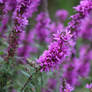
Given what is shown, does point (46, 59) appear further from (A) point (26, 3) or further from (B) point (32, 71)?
(A) point (26, 3)

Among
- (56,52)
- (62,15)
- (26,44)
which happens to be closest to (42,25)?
(26,44)

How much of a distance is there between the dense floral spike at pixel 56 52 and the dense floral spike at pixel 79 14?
1.37 feet

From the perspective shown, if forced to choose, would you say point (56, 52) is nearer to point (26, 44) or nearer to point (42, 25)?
point (42, 25)

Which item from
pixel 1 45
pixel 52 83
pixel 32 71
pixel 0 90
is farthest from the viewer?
pixel 52 83

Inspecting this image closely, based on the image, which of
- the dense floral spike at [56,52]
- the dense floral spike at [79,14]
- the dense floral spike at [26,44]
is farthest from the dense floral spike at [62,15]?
the dense floral spike at [56,52]

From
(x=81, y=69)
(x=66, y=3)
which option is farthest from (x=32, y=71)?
(x=66, y=3)

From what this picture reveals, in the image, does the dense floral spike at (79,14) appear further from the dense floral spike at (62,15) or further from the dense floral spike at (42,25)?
the dense floral spike at (62,15)

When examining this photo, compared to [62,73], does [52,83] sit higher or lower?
lower

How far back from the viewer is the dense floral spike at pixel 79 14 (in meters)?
2.07

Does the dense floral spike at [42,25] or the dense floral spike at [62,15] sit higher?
the dense floral spike at [62,15]

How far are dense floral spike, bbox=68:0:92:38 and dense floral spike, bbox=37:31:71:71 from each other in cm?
42

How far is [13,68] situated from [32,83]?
49 centimetres

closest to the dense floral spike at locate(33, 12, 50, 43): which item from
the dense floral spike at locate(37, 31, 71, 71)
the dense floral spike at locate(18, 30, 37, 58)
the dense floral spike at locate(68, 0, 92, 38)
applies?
the dense floral spike at locate(18, 30, 37, 58)

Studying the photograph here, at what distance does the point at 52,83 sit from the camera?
134 inches
